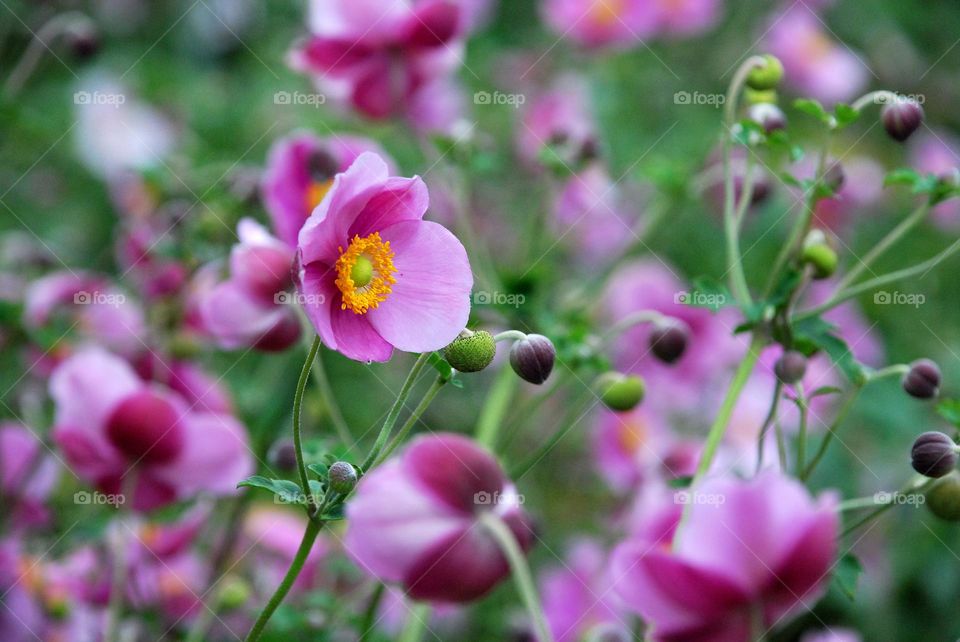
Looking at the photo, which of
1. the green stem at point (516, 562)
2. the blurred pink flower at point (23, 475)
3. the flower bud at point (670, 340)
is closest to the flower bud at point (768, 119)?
the flower bud at point (670, 340)

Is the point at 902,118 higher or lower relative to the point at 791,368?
higher

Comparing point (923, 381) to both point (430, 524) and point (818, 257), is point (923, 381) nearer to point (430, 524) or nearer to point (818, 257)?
point (818, 257)

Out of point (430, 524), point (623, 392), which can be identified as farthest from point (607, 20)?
point (430, 524)

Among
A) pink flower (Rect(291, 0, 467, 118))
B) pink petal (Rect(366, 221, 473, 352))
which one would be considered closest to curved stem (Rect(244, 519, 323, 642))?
pink petal (Rect(366, 221, 473, 352))

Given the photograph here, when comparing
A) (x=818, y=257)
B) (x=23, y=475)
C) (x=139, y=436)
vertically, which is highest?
(x=818, y=257)

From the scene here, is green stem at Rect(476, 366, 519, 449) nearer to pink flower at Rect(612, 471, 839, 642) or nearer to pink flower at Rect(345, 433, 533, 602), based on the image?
pink flower at Rect(345, 433, 533, 602)
